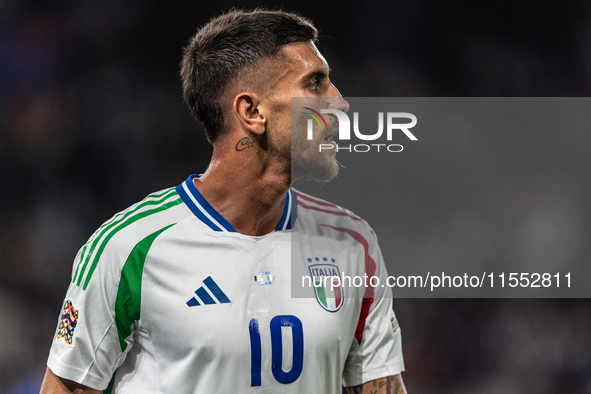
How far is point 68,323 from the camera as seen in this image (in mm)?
1650

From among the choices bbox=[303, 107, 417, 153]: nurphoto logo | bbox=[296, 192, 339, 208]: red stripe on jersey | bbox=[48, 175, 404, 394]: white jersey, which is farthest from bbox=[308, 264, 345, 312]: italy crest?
bbox=[303, 107, 417, 153]: nurphoto logo

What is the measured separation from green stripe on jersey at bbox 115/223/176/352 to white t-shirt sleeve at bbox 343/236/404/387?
28.2 inches

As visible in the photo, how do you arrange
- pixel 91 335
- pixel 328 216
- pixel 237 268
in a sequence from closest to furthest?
pixel 91 335 → pixel 237 268 → pixel 328 216

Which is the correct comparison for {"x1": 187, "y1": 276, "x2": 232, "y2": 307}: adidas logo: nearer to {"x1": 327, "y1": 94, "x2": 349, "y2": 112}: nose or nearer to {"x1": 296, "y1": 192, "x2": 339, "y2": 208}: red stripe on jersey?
{"x1": 296, "y1": 192, "x2": 339, "y2": 208}: red stripe on jersey

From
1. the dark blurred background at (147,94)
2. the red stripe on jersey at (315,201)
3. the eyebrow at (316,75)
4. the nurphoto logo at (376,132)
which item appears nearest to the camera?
the eyebrow at (316,75)

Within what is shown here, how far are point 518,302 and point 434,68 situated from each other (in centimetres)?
161

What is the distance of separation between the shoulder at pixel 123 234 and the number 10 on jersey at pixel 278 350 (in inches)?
16.3

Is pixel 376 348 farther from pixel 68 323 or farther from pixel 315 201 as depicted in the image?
pixel 68 323

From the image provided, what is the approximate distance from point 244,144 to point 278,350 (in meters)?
0.65

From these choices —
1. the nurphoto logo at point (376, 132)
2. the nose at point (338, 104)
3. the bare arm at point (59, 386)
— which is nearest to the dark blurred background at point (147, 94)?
the nurphoto logo at point (376, 132)

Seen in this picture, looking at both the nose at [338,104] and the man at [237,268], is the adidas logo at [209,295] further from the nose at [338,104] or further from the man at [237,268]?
the nose at [338,104]

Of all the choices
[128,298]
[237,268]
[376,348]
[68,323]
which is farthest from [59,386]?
[376,348]

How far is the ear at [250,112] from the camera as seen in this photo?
176 centimetres

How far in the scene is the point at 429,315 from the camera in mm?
3594
